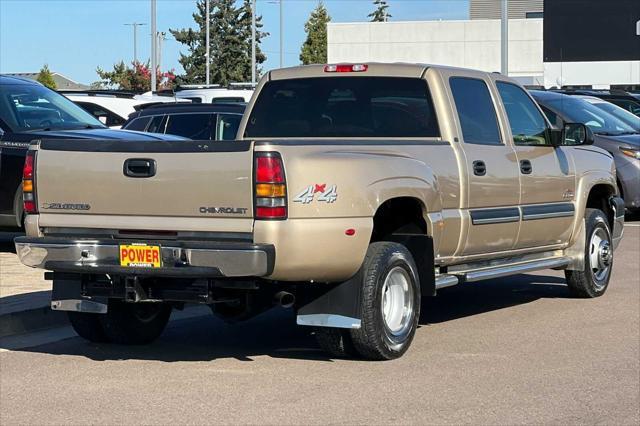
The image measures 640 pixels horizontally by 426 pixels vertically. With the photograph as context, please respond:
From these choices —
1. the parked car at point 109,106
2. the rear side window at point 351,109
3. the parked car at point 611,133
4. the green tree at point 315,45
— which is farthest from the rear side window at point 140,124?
the green tree at point 315,45

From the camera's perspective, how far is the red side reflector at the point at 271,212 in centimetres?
726

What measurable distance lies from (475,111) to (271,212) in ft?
9.40

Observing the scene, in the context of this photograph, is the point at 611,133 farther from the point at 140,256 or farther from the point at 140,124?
the point at 140,256

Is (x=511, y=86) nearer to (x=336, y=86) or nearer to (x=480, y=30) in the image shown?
(x=336, y=86)

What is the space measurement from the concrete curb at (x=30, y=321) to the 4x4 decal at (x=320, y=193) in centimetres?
311

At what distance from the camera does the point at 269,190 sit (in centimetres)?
723

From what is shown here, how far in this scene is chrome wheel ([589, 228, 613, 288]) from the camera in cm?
1104

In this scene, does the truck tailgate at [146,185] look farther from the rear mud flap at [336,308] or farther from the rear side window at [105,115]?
the rear side window at [105,115]

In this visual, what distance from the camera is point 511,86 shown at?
10.4 m

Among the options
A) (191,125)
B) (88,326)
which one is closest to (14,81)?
(191,125)

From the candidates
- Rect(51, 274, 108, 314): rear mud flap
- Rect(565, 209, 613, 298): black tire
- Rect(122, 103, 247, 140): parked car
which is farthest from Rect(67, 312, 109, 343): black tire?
Rect(122, 103, 247, 140): parked car

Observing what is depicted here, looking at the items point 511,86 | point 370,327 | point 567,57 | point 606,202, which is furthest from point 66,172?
point 567,57

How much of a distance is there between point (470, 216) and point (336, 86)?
1509 mm

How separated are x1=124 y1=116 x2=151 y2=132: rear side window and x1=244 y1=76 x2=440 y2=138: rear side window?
736cm
